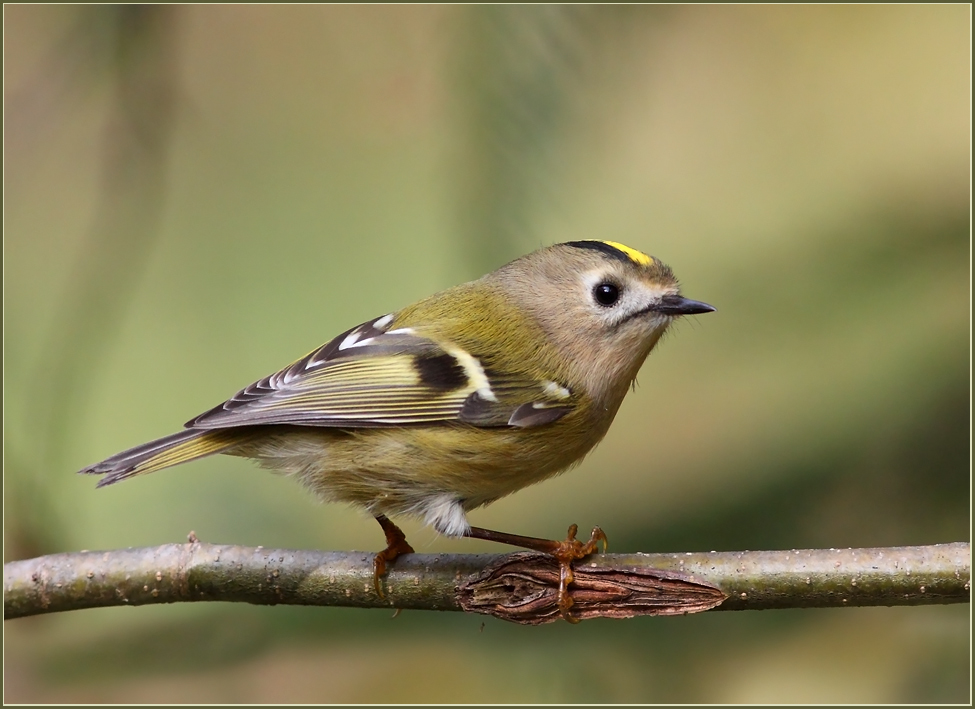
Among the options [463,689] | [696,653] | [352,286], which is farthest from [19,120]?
[696,653]

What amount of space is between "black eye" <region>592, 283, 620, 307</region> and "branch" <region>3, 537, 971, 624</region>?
691mm

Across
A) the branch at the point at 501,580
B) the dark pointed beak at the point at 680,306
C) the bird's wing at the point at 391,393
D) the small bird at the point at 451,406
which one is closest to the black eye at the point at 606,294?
the small bird at the point at 451,406

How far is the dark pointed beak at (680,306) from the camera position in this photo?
6.36 ft

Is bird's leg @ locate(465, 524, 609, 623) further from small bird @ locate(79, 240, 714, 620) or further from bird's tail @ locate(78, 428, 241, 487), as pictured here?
bird's tail @ locate(78, 428, 241, 487)

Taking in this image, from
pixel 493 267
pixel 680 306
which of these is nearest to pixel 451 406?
pixel 493 267

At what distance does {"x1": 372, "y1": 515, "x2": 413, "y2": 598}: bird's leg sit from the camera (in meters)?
1.75

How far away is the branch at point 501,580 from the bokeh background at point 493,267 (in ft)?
0.56

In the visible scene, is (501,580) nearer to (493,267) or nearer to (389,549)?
(389,549)

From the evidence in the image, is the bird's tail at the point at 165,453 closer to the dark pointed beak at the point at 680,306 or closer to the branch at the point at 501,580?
the branch at the point at 501,580

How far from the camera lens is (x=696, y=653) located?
1897mm

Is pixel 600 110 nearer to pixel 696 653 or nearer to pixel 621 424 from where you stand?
pixel 696 653

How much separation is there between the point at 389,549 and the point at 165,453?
539 millimetres

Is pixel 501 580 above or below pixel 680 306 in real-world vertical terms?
below

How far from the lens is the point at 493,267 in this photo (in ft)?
5.21
